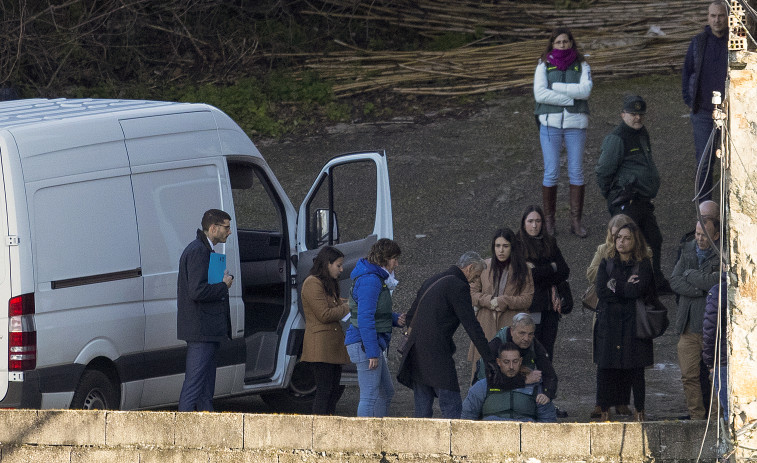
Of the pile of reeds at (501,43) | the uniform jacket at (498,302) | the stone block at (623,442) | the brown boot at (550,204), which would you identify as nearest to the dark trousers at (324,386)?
the uniform jacket at (498,302)

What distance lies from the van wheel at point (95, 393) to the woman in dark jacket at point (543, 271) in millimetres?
3094

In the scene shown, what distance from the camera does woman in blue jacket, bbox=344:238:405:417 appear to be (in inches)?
313

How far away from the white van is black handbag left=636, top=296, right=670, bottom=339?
6.14 feet

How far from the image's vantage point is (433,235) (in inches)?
504

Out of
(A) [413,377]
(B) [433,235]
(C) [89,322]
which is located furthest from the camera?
(B) [433,235]

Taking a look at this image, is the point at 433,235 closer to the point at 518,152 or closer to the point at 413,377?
the point at 518,152

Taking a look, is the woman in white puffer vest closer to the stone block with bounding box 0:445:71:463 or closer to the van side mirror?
the van side mirror

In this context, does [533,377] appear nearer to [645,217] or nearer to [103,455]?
[103,455]

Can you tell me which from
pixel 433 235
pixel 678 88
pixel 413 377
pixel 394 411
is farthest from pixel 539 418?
pixel 678 88

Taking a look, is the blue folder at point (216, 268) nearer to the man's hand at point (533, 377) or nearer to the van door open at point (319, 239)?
the van door open at point (319, 239)

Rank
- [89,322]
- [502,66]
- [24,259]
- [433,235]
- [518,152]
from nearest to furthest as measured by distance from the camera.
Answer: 1. [24,259]
2. [89,322]
3. [433,235]
4. [518,152]
5. [502,66]

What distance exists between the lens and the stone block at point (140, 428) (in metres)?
6.36

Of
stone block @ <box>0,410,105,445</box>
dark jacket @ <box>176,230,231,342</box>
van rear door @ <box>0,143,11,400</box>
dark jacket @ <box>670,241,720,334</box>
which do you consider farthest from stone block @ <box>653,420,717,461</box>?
van rear door @ <box>0,143,11,400</box>

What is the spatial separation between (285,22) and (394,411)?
9.11 meters
